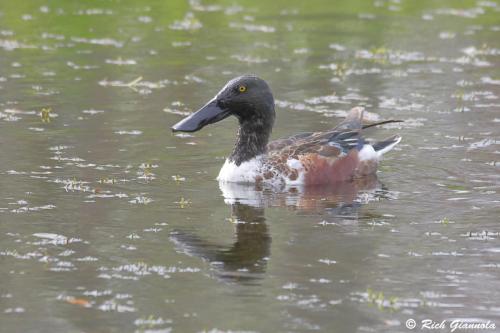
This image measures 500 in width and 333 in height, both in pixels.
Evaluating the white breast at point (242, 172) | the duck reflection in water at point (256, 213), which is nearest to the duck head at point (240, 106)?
the white breast at point (242, 172)

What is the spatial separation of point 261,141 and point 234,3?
1351 cm

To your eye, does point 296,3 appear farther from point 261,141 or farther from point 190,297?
point 190,297

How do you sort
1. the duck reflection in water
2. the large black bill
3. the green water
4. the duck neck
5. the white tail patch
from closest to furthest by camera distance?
the green water, the duck reflection in water, the large black bill, the duck neck, the white tail patch

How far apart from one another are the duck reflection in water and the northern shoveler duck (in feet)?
0.45

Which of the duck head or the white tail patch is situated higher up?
the duck head

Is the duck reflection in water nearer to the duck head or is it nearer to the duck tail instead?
the duck tail

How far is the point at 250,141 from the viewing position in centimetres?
1355

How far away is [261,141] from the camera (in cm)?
1359

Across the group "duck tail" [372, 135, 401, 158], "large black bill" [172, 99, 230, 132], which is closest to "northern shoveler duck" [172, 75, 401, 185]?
"large black bill" [172, 99, 230, 132]

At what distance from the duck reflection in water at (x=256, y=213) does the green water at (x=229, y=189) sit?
1.3 inches

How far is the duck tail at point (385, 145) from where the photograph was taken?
14.1 meters

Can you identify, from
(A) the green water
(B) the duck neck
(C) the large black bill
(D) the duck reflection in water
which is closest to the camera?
(A) the green water

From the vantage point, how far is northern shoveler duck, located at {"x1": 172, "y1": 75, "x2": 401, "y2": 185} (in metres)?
13.3

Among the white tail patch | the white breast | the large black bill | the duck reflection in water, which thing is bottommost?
the duck reflection in water
